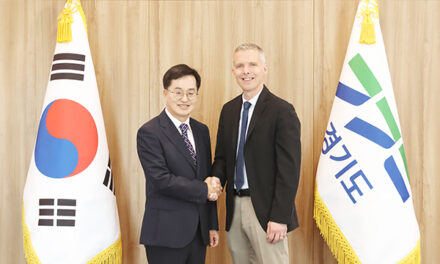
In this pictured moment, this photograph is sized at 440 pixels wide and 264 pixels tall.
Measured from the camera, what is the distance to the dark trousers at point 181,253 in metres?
1.91

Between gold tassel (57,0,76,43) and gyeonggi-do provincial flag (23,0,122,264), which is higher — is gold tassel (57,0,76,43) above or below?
above

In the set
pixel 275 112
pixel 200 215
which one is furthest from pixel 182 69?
pixel 200 215

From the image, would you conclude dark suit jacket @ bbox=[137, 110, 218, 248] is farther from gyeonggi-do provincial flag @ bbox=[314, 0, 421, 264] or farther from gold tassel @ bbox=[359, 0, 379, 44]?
gold tassel @ bbox=[359, 0, 379, 44]

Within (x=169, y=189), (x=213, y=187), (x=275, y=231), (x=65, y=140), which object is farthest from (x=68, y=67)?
(x=275, y=231)

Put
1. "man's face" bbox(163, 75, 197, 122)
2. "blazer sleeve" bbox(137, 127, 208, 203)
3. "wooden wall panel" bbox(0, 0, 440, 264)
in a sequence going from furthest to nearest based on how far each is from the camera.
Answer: "wooden wall panel" bbox(0, 0, 440, 264), "man's face" bbox(163, 75, 197, 122), "blazer sleeve" bbox(137, 127, 208, 203)

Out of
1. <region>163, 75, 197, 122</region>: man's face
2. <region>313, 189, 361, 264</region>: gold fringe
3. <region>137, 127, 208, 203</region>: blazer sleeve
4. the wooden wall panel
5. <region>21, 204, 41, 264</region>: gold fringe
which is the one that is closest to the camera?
<region>137, 127, 208, 203</region>: blazer sleeve

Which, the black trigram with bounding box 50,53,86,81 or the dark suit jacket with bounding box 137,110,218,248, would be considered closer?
the dark suit jacket with bounding box 137,110,218,248

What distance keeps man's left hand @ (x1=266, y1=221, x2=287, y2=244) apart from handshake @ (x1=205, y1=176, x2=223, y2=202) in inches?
12.5

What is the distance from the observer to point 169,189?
1870 millimetres

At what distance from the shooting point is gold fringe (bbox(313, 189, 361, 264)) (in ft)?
7.55

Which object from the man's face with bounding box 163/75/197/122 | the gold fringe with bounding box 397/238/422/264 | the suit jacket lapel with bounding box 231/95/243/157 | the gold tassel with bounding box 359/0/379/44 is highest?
the gold tassel with bounding box 359/0/379/44

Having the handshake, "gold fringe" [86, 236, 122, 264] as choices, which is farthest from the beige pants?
"gold fringe" [86, 236, 122, 264]

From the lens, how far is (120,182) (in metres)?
2.79

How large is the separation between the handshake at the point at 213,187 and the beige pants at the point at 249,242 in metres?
0.13
